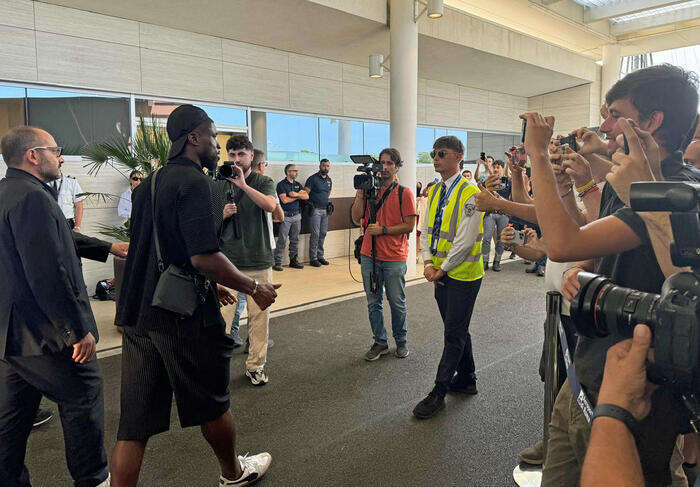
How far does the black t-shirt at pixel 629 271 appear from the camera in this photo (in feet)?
3.55

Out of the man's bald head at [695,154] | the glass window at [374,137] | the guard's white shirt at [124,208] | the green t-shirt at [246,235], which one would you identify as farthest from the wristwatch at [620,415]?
the glass window at [374,137]

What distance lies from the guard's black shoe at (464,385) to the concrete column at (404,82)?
434 centimetres

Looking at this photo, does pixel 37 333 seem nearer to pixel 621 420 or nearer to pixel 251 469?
pixel 251 469

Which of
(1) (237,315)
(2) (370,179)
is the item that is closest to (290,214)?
(1) (237,315)

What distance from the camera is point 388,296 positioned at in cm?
400

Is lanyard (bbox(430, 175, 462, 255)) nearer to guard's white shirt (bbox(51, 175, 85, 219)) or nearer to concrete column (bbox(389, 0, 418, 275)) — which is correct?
concrete column (bbox(389, 0, 418, 275))

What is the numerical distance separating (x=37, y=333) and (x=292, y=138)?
23.1 feet

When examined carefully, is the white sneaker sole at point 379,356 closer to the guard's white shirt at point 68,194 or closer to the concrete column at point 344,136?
the guard's white shirt at point 68,194

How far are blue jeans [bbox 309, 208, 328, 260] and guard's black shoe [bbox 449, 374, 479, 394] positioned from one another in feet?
18.1

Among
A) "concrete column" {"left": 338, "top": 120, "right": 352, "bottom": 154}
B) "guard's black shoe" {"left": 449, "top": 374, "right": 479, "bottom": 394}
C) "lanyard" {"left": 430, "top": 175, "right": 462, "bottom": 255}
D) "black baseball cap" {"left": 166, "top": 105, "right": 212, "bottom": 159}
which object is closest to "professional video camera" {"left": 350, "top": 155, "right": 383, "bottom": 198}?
"lanyard" {"left": 430, "top": 175, "right": 462, "bottom": 255}

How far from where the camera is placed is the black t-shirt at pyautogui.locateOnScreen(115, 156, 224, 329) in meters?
1.90

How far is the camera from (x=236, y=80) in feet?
25.2

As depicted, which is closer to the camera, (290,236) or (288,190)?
(288,190)

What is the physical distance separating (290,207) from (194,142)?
20.1 ft
